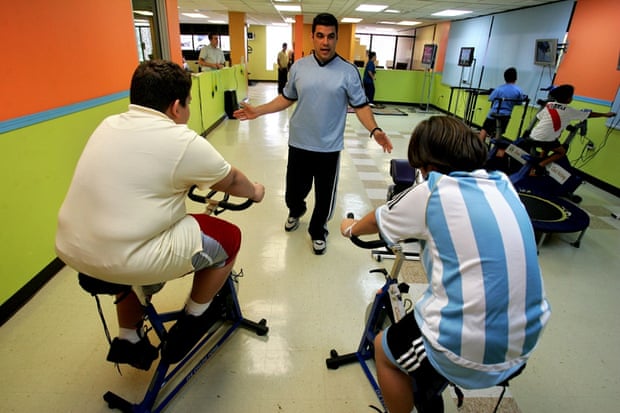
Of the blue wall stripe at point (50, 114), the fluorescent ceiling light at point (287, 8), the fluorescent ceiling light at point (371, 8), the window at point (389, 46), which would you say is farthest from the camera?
the window at point (389, 46)

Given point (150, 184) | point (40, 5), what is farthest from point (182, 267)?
point (40, 5)

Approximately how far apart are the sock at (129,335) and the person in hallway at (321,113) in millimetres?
1496

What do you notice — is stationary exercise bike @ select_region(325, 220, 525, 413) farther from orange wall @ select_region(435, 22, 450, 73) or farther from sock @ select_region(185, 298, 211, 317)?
orange wall @ select_region(435, 22, 450, 73)

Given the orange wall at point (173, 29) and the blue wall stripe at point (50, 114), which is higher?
the orange wall at point (173, 29)

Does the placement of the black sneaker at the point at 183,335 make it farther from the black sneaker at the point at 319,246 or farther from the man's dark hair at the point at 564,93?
→ the man's dark hair at the point at 564,93

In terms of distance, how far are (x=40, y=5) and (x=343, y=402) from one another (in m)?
2.84

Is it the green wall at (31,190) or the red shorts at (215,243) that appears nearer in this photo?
the red shorts at (215,243)

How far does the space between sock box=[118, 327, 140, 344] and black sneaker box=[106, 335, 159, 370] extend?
0.01 meters

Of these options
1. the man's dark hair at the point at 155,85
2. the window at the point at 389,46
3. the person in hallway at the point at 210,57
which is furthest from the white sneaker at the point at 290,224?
the window at the point at 389,46

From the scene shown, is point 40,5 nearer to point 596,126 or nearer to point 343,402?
point 343,402

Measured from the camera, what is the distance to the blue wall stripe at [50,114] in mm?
1885

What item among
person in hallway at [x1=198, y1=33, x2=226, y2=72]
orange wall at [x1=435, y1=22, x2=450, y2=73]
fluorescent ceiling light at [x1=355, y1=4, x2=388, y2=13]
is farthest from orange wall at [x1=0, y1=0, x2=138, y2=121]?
orange wall at [x1=435, y1=22, x2=450, y2=73]

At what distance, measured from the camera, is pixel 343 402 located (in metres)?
1.55

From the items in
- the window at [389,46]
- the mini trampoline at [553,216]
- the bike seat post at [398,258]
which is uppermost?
the window at [389,46]
